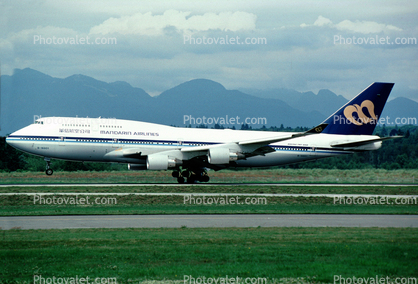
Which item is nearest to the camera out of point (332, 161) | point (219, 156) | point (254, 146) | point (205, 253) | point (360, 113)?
point (205, 253)

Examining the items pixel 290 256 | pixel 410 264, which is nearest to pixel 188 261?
pixel 290 256

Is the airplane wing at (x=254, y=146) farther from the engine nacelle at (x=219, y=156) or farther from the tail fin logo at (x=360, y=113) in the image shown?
the tail fin logo at (x=360, y=113)

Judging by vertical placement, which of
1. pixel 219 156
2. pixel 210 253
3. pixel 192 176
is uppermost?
pixel 219 156

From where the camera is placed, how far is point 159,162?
3903 cm

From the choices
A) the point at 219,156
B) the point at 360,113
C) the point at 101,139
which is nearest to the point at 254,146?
the point at 219,156

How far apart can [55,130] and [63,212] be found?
17785 millimetres

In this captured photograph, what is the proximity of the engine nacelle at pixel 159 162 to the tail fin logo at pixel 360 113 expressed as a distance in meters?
19.5

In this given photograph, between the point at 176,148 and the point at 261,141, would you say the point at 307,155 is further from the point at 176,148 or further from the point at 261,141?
the point at 176,148

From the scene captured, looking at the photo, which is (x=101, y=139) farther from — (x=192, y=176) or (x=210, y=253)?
(x=210, y=253)

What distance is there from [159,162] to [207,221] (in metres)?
17.7

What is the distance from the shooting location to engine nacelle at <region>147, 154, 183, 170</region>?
38906 mm

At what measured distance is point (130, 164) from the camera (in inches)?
1649

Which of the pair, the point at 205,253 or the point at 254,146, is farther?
the point at 254,146

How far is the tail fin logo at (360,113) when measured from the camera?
48094 millimetres
